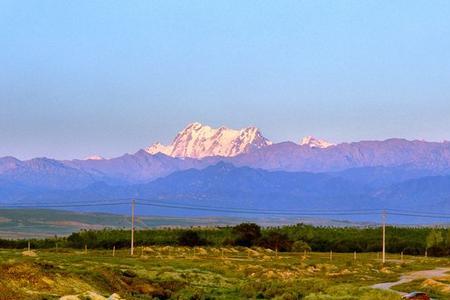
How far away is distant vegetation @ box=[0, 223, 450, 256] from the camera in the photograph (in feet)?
513

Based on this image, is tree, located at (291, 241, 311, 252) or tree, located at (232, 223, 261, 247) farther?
→ tree, located at (232, 223, 261, 247)

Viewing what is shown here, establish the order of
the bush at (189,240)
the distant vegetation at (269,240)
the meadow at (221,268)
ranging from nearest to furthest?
the meadow at (221,268), the bush at (189,240), the distant vegetation at (269,240)

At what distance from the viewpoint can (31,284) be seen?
55.4 meters

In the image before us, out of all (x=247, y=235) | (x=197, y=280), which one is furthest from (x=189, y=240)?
(x=197, y=280)

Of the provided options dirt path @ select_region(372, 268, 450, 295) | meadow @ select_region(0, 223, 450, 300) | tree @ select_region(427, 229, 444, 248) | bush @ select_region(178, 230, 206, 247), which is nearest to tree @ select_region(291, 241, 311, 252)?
meadow @ select_region(0, 223, 450, 300)

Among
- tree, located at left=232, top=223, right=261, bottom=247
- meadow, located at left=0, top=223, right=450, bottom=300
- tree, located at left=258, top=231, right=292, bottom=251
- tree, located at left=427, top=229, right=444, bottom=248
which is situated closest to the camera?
meadow, located at left=0, top=223, right=450, bottom=300

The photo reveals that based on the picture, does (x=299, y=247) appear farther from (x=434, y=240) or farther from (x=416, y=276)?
(x=416, y=276)

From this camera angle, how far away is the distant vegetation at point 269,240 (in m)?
156

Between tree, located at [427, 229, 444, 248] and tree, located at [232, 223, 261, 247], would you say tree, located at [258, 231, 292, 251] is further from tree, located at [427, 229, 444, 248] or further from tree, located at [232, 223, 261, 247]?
tree, located at [427, 229, 444, 248]

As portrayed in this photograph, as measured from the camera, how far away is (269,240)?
156 m

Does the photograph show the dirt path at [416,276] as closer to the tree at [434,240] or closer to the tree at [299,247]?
the tree at [299,247]

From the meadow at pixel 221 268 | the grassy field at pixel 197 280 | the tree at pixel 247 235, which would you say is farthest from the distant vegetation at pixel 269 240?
the grassy field at pixel 197 280

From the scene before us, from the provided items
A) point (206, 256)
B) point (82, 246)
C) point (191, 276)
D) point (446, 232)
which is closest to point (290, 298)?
point (191, 276)

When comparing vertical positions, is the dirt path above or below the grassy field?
below
